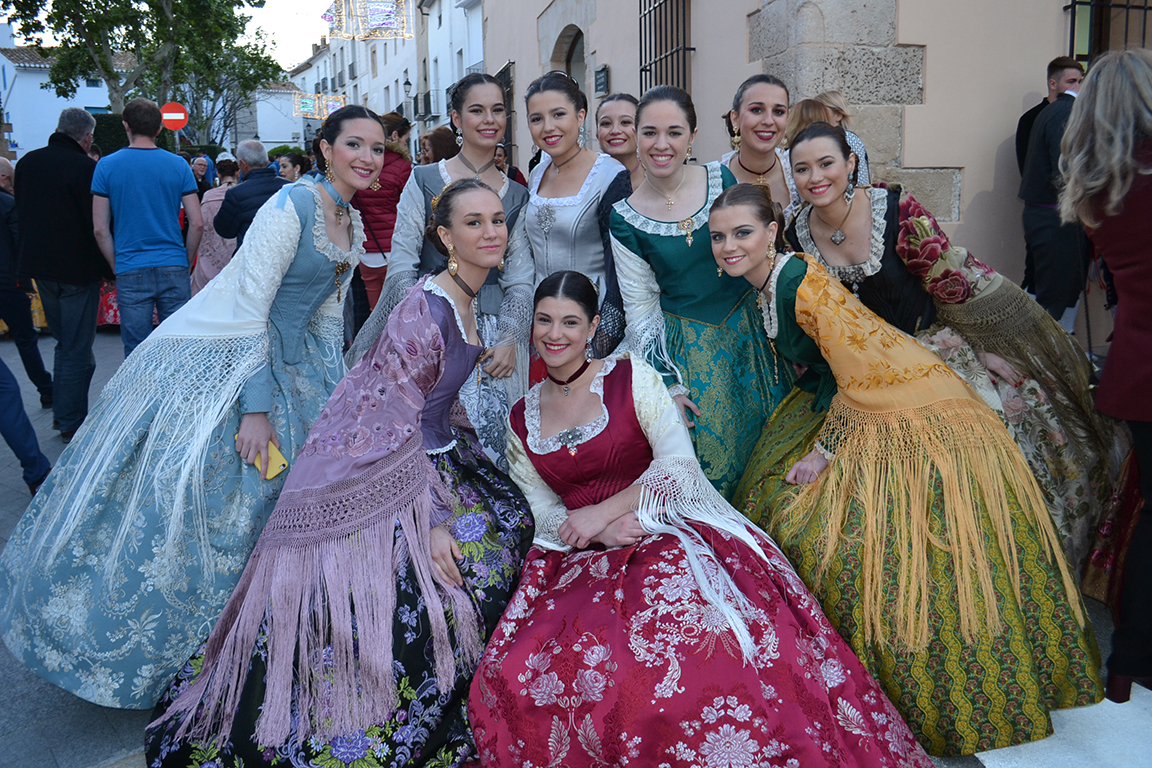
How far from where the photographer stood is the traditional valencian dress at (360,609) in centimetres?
218

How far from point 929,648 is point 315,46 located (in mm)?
50438

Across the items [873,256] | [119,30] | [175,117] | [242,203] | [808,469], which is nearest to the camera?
[808,469]

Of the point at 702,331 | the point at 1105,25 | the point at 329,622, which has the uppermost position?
the point at 1105,25

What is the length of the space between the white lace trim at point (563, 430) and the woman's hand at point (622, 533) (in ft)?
0.97

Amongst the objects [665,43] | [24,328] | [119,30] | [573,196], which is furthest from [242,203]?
[119,30]

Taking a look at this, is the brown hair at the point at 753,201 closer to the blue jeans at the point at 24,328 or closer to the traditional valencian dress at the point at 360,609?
the traditional valencian dress at the point at 360,609

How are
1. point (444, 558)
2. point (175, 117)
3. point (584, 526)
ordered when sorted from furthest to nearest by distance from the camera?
1. point (175, 117)
2. point (584, 526)
3. point (444, 558)

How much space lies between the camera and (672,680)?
6.54 feet

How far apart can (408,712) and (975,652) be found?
155cm

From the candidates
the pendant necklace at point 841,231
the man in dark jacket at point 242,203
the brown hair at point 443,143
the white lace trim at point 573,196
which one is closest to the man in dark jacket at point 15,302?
the man in dark jacket at point 242,203

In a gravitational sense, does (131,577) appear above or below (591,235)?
below

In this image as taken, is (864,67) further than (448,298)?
Yes

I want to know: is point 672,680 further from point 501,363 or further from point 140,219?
point 140,219

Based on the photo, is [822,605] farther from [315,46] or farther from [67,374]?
[315,46]
